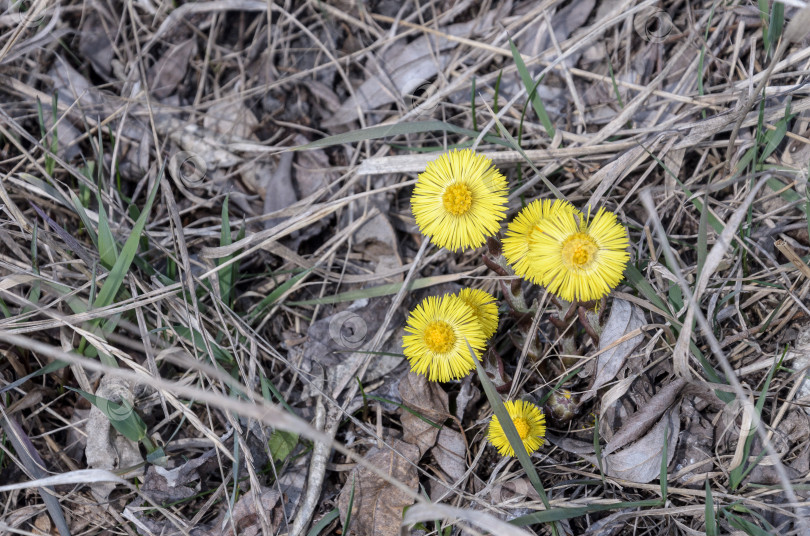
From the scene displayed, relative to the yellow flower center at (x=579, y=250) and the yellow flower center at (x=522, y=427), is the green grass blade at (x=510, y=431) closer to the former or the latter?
the yellow flower center at (x=522, y=427)

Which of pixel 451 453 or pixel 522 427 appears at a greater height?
pixel 522 427

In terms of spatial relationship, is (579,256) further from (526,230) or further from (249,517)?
(249,517)

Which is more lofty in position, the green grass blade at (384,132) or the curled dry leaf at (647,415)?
the green grass blade at (384,132)

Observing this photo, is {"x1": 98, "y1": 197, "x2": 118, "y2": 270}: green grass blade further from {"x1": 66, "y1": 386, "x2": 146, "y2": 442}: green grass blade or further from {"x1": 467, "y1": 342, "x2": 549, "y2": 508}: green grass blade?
{"x1": 467, "y1": 342, "x2": 549, "y2": 508}: green grass blade

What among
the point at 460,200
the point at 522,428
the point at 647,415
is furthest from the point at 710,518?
the point at 460,200

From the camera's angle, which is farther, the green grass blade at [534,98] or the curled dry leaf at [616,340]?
the green grass blade at [534,98]

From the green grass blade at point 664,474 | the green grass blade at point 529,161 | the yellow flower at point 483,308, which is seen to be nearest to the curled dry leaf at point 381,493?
the yellow flower at point 483,308
